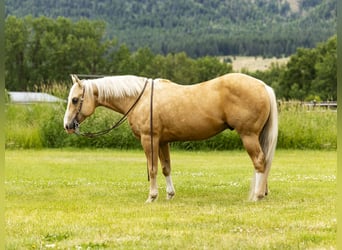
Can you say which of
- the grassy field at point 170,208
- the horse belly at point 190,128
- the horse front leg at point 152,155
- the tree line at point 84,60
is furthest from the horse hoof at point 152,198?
the tree line at point 84,60

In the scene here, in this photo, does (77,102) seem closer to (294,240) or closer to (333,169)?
(294,240)

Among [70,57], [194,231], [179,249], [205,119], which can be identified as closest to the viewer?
[179,249]

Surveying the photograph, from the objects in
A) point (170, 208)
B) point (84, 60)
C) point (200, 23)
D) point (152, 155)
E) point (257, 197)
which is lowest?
point (200, 23)

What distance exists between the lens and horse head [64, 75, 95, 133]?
357 inches

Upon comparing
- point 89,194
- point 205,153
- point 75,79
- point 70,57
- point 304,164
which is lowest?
point 70,57

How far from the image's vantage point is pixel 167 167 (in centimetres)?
938

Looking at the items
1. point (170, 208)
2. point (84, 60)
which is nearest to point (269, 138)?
point (170, 208)

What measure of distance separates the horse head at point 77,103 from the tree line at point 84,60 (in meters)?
68.5

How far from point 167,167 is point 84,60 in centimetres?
8488

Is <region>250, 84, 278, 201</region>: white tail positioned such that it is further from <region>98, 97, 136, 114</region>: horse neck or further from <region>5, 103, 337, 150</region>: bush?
<region>5, 103, 337, 150</region>: bush

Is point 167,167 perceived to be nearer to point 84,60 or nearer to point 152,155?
point 152,155

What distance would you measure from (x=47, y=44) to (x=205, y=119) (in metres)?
87.1

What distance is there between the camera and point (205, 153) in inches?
739

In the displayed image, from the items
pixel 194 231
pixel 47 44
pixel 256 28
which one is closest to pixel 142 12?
pixel 256 28
